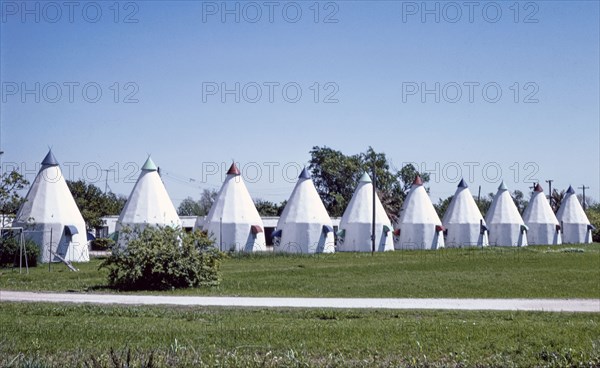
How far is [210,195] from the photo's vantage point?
327 ft

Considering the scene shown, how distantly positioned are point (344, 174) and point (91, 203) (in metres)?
28.8

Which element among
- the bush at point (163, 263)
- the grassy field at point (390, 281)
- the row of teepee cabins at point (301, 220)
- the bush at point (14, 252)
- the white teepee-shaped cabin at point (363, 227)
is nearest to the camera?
the grassy field at point (390, 281)

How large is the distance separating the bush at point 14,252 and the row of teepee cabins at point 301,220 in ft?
2.67

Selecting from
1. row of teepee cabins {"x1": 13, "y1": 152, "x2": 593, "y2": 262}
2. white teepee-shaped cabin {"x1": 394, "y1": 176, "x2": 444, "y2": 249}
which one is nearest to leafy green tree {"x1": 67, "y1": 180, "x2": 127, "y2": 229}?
row of teepee cabins {"x1": 13, "y1": 152, "x2": 593, "y2": 262}

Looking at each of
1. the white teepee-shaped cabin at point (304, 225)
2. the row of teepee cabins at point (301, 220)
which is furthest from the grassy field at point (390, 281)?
the white teepee-shaped cabin at point (304, 225)

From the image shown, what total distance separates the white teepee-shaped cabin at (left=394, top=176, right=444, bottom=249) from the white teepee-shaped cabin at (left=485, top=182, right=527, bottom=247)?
27.6 feet

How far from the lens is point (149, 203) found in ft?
121

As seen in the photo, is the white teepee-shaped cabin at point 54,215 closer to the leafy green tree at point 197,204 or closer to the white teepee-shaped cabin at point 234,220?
the white teepee-shaped cabin at point 234,220

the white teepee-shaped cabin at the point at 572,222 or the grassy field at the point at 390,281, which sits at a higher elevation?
the white teepee-shaped cabin at the point at 572,222

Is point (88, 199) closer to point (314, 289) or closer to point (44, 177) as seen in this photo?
point (44, 177)

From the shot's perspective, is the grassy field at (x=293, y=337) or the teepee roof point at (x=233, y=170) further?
the teepee roof point at (x=233, y=170)

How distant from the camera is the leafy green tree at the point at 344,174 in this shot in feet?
234

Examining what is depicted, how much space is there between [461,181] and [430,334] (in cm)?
4812

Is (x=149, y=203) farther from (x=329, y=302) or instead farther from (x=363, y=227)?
(x=329, y=302)
